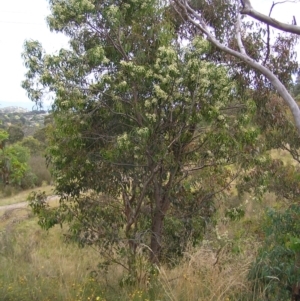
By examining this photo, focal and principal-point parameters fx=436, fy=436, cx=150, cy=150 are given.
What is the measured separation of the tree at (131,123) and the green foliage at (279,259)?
1202 mm

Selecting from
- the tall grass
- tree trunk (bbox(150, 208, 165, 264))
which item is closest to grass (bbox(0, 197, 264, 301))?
the tall grass

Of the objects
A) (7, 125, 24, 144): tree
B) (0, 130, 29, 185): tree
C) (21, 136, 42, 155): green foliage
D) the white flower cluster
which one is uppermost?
(7, 125, 24, 144): tree

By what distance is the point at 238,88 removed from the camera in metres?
5.95

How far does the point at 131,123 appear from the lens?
17.7 ft

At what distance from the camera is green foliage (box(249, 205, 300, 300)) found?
158 inches

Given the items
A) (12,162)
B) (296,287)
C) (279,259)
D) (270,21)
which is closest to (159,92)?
(270,21)

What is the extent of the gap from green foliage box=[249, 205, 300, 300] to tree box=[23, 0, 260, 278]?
1.20m

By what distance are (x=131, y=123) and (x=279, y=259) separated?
2354 mm

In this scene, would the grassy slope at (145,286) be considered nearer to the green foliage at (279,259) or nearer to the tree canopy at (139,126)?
the green foliage at (279,259)

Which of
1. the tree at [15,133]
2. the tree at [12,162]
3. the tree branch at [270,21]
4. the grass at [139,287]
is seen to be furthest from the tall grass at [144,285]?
the tree at [15,133]

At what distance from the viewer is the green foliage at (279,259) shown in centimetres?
402

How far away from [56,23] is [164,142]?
194 centimetres

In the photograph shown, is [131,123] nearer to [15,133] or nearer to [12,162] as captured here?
[12,162]

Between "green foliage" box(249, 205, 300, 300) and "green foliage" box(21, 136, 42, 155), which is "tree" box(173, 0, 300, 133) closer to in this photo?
"green foliage" box(249, 205, 300, 300)
